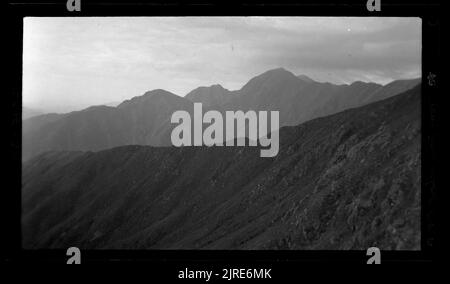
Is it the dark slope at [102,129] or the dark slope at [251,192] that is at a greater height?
the dark slope at [102,129]

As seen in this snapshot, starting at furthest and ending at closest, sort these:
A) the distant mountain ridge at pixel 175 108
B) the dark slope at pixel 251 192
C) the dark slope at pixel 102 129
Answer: the dark slope at pixel 102 129
the distant mountain ridge at pixel 175 108
the dark slope at pixel 251 192

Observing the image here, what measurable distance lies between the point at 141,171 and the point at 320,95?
6213 cm

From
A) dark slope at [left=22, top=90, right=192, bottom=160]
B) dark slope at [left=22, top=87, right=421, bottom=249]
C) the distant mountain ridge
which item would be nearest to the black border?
dark slope at [left=22, top=87, right=421, bottom=249]

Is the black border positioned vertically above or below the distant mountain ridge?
below

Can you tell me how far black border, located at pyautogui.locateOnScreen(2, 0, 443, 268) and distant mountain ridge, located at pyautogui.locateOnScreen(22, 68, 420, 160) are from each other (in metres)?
89.1

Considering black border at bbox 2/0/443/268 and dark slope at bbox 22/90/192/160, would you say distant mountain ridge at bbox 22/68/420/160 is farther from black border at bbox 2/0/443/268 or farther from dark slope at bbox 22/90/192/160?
black border at bbox 2/0/443/268

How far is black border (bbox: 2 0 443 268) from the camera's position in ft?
32.7

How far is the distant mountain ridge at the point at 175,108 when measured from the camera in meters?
122
